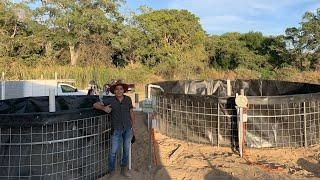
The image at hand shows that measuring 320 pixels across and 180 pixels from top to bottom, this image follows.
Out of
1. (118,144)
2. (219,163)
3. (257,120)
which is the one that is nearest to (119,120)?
(118,144)

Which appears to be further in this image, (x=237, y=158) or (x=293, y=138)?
(x=293, y=138)

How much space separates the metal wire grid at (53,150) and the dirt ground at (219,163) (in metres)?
0.73

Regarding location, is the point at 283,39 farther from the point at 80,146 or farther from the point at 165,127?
the point at 80,146

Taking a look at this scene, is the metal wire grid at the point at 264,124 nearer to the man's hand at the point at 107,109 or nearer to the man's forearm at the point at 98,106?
the man's hand at the point at 107,109

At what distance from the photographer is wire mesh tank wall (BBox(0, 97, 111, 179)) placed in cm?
523

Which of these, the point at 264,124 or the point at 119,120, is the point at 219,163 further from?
the point at 119,120

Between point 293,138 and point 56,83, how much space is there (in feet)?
35.9

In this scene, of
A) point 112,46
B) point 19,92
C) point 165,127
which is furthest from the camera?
point 112,46

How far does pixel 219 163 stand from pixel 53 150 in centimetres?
322

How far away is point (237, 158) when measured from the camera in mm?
7629

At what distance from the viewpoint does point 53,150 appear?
17.9ft

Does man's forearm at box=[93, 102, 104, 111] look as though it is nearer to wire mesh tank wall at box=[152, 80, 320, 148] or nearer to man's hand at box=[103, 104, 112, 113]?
man's hand at box=[103, 104, 112, 113]

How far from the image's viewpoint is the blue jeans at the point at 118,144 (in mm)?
6164

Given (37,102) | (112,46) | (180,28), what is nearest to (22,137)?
(37,102)
